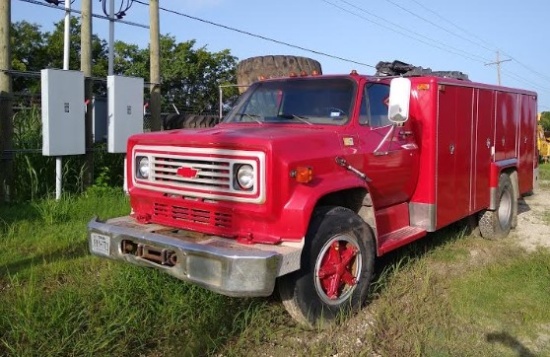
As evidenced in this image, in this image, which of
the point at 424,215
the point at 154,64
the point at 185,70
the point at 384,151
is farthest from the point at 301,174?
the point at 185,70

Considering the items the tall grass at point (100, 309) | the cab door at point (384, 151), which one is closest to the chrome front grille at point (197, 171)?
the tall grass at point (100, 309)

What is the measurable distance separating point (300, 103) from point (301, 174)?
137 cm

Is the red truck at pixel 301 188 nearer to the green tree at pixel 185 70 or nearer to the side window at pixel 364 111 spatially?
the side window at pixel 364 111

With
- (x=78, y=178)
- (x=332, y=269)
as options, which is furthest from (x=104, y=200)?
(x=332, y=269)

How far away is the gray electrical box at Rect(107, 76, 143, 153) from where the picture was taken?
801cm

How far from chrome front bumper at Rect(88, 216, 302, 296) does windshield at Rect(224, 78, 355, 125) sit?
1414mm

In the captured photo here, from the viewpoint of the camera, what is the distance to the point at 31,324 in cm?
360

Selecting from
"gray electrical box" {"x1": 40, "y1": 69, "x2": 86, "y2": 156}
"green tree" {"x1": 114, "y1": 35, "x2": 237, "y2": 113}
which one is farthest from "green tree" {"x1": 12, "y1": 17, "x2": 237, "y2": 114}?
"gray electrical box" {"x1": 40, "y1": 69, "x2": 86, "y2": 156}

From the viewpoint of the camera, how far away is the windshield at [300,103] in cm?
468

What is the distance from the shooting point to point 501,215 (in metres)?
7.36

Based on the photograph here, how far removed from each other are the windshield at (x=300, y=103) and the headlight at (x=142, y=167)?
1086 millimetres

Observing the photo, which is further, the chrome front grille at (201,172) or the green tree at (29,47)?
the green tree at (29,47)

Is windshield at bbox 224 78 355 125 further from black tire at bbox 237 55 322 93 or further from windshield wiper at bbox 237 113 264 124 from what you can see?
black tire at bbox 237 55 322 93

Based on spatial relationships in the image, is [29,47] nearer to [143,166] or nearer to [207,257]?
[143,166]
